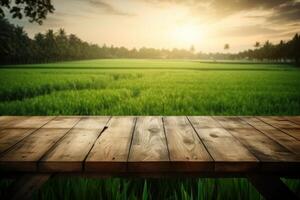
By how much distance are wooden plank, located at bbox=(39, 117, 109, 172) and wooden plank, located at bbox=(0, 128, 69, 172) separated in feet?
0.16

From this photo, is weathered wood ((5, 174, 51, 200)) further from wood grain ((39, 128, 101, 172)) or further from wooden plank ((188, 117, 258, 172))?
wooden plank ((188, 117, 258, 172))

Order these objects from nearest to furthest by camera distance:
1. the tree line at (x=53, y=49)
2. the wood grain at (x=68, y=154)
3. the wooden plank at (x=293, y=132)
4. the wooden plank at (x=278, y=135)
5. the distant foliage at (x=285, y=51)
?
1. the wood grain at (x=68, y=154)
2. the wooden plank at (x=278, y=135)
3. the wooden plank at (x=293, y=132)
4. the tree line at (x=53, y=49)
5. the distant foliage at (x=285, y=51)

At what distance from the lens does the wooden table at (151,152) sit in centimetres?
123

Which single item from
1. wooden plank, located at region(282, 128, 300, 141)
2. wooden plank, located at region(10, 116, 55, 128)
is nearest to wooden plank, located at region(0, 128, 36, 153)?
wooden plank, located at region(10, 116, 55, 128)

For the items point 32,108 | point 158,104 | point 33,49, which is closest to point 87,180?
point 158,104

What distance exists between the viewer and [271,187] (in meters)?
1.33

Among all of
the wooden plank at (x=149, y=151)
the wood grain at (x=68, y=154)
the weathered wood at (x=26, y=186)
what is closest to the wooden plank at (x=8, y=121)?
the wood grain at (x=68, y=154)

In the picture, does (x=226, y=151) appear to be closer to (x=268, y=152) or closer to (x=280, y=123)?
Result: (x=268, y=152)

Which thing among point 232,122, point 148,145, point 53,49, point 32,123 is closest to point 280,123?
point 232,122

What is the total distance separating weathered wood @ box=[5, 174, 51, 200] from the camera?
124cm

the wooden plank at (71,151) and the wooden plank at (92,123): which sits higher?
the wooden plank at (71,151)

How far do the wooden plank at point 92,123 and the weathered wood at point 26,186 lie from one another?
0.64 m

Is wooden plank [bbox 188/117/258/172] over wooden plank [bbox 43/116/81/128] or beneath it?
→ over

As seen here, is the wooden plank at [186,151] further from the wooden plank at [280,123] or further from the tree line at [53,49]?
the tree line at [53,49]
